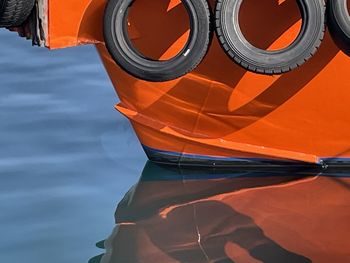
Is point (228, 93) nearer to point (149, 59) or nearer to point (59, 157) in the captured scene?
point (149, 59)

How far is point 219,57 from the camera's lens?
5074 millimetres

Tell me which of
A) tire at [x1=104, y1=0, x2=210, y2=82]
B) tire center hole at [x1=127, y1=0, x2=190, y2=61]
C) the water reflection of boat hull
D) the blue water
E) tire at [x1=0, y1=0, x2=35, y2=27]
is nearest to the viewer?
tire at [x1=0, y1=0, x2=35, y2=27]

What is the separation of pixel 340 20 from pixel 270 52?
44 centimetres

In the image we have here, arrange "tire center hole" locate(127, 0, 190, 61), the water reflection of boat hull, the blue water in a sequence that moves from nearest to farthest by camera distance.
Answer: the water reflection of boat hull < "tire center hole" locate(127, 0, 190, 61) < the blue water

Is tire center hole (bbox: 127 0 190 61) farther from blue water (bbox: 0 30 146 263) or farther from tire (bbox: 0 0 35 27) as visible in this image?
blue water (bbox: 0 30 146 263)

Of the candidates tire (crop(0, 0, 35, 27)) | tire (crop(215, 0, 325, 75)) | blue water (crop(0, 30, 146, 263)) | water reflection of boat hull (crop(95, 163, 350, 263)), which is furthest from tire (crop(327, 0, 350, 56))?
blue water (crop(0, 30, 146, 263))

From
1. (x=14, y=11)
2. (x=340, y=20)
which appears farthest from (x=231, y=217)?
(x=14, y=11)

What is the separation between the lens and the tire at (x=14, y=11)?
4.55 metres

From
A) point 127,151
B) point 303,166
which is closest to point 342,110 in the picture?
point 303,166

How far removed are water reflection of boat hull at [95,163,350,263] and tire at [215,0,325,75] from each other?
1.06 metres

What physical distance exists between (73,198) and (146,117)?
2.48ft

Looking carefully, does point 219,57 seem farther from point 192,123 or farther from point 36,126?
point 36,126

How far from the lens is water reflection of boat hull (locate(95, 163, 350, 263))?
480 centimetres

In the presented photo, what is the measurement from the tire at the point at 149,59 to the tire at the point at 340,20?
0.72 m
